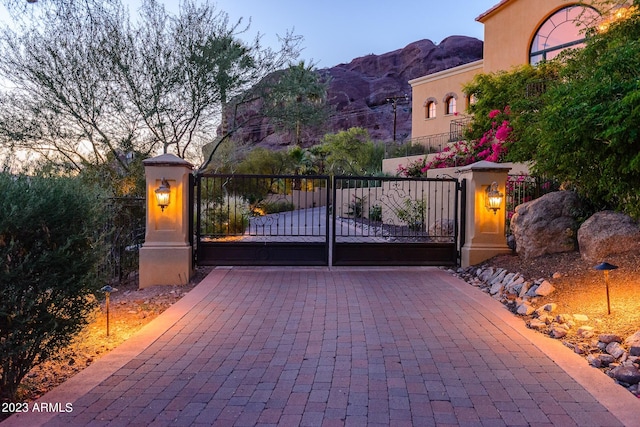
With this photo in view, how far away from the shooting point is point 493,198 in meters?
9.14

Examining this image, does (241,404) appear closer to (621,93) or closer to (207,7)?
(621,93)

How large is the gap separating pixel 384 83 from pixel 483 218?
192 feet

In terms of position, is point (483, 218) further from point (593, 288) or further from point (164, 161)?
point (164, 161)

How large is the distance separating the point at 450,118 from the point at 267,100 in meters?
18.1

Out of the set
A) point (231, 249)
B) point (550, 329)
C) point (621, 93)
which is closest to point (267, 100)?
point (231, 249)

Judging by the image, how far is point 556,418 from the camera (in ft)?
10.9

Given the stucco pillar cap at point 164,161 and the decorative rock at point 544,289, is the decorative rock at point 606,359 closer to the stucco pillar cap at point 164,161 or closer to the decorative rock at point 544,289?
the decorative rock at point 544,289

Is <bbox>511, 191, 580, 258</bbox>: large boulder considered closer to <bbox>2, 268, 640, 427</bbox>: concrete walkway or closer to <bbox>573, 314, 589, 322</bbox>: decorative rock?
<bbox>2, 268, 640, 427</bbox>: concrete walkway

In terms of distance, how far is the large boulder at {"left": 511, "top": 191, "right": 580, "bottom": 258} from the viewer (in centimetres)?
824

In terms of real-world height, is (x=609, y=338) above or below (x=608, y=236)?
below

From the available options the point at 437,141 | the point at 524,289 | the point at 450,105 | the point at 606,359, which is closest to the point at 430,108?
the point at 450,105

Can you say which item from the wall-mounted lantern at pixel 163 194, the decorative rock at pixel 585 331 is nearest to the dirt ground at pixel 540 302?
the decorative rock at pixel 585 331

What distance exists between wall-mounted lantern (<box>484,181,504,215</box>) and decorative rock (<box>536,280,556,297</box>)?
2.66m

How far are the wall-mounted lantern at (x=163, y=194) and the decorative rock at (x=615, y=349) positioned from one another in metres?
6.82
